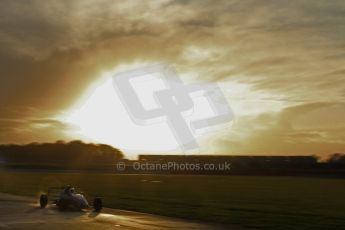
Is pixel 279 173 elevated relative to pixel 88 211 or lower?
elevated

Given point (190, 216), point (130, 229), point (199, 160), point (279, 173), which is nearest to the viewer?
point (130, 229)

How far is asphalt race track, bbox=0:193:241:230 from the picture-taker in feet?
77.0

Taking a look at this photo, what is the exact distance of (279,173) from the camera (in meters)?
109

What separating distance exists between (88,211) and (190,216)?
5.94 m

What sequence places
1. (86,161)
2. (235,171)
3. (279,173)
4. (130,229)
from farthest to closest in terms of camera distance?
(86,161), (235,171), (279,173), (130,229)

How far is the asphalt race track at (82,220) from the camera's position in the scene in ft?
A: 77.0

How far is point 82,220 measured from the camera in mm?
26000

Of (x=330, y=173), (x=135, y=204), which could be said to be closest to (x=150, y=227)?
(x=135, y=204)

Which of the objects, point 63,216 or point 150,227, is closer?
point 150,227

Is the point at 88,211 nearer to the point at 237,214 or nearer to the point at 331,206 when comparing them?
the point at 237,214

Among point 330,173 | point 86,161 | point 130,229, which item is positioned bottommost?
point 130,229

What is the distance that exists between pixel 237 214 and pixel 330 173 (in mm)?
86423

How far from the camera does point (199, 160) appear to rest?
13775 cm

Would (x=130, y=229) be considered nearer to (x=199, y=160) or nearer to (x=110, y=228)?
(x=110, y=228)
